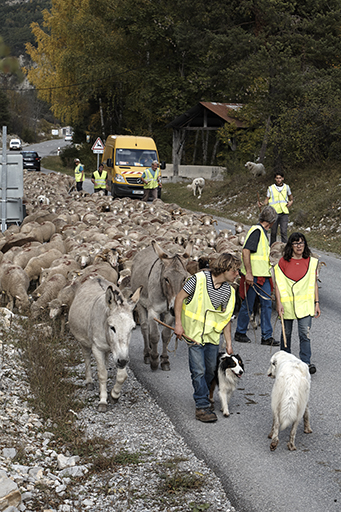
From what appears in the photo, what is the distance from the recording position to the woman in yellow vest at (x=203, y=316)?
669cm

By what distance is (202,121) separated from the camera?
46.2 m

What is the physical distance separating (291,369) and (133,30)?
48511 millimetres

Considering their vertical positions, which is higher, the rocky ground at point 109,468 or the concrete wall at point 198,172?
the rocky ground at point 109,468

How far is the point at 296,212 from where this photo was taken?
81.7 feet

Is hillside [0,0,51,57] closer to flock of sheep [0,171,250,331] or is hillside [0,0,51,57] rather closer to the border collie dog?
flock of sheep [0,171,250,331]

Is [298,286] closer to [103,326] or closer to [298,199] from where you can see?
[103,326]

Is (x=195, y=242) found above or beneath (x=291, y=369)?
beneath

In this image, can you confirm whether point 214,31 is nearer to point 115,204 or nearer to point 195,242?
point 115,204

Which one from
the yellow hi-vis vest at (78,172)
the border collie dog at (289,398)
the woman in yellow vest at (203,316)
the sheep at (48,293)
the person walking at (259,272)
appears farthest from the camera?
the yellow hi-vis vest at (78,172)

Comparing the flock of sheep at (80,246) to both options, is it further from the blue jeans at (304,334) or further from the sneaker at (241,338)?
the blue jeans at (304,334)

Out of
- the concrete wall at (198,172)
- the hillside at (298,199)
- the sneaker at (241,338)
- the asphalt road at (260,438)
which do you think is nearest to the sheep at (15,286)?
the asphalt road at (260,438)

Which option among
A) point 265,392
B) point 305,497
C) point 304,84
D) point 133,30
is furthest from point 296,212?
point 133,30

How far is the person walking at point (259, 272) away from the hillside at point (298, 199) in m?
9.45

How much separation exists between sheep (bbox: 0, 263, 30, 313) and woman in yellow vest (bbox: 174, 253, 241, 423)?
222 inches
